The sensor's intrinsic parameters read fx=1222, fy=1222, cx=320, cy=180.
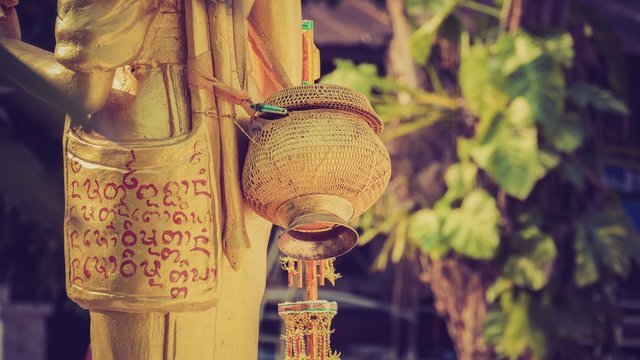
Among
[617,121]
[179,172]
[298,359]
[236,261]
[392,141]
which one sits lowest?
[298,359]

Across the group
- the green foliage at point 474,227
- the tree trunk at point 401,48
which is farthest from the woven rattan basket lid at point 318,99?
the tree trunk at point 401,48

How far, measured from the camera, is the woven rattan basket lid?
8.84 feet

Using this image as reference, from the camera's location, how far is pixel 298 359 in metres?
2.90

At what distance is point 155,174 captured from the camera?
2.64m

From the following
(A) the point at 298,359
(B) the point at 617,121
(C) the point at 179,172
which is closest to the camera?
(C) the point at 179,172

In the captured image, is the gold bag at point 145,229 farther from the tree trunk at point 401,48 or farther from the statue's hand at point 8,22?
the tree trunk at point 401,48

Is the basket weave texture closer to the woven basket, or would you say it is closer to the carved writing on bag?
the woven basket

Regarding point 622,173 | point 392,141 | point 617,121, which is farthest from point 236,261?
point 622,173

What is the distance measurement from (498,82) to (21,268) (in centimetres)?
332

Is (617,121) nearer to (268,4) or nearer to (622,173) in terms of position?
(622,173)

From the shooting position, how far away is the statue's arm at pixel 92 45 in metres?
2.57

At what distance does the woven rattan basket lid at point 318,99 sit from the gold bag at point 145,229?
21cm

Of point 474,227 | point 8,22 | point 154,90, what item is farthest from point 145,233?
point 474,227

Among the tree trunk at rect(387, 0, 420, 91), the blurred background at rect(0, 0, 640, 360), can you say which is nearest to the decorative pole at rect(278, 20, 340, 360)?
the blurred background at rect(0, 0, 640, 360)
